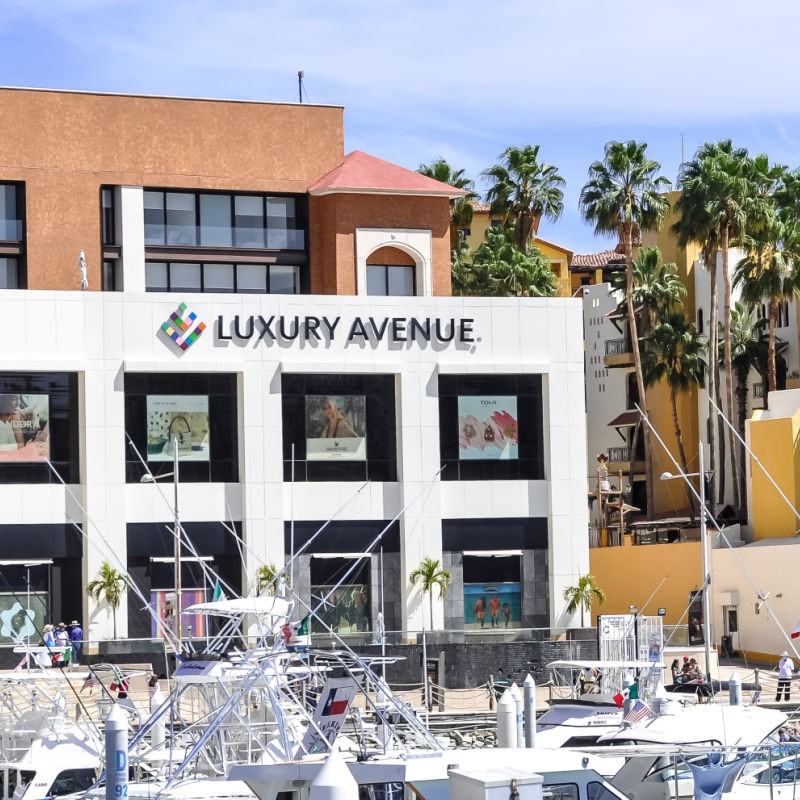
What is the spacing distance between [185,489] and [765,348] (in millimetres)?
33882

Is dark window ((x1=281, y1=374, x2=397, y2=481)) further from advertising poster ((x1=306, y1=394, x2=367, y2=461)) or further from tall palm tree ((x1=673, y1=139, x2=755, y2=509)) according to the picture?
tall palm tree ((x1=673, y1=139, x2=755, y2=509))

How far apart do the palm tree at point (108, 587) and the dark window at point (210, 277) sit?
11569mm

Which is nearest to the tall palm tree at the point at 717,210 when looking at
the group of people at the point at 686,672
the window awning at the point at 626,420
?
the window awning at the point at 626,420

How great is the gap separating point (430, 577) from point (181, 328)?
36.6 feet

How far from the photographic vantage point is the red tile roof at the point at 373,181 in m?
60.9

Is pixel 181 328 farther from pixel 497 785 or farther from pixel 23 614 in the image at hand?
pixel 497 785

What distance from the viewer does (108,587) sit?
53.2m

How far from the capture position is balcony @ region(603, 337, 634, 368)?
269 ft

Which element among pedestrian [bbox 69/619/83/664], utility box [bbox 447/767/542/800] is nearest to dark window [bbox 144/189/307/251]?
pedestrian [bbox 69/619/83/664]

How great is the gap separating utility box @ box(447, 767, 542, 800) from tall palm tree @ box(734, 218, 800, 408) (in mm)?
54400

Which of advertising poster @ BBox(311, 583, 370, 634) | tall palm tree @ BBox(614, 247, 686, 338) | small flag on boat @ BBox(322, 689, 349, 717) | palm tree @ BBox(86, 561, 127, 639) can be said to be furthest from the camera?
tall palm tree @ BBox(614, 247, 686, 338)

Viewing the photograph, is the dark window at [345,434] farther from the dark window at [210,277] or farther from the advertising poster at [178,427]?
the dark window at [210,277]

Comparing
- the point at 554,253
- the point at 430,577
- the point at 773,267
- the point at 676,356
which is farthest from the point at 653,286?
the point at 430,577

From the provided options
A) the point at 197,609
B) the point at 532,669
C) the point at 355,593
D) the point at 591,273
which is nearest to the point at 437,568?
the point at 355,593
